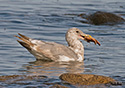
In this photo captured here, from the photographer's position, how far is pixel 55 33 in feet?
43.8

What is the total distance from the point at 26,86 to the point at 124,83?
2079mm

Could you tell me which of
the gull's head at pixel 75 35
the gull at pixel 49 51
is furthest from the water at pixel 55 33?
the gull's head at pixel 75 35

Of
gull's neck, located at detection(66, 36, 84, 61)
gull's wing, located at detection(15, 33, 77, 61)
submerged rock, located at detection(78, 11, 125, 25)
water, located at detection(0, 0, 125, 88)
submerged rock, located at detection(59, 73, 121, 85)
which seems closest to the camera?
submerged rock, located at detection(59, 73, 121, 85)

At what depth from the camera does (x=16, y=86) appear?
22.0 ft

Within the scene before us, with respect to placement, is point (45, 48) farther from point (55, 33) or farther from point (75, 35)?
point (55, 33)

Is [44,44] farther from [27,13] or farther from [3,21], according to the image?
[27,13]

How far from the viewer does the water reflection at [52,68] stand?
8.30 metres

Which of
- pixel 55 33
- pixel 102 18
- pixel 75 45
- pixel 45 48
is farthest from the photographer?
pixel 102 18

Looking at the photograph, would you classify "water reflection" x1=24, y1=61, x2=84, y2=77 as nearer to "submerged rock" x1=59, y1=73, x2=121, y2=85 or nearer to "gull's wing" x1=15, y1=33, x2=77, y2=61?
"gull's wing" x1=15, y1=33, x2=77, y2=61

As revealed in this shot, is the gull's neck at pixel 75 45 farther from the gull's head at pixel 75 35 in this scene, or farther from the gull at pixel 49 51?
the gull at pixel 49 51

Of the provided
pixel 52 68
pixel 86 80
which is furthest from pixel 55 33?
pixel 86 80

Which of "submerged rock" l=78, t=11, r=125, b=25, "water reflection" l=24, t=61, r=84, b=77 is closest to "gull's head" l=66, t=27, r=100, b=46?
"water reflection" l=24, t=61, r=84, b=77

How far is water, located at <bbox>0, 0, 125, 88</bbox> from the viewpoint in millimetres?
8789

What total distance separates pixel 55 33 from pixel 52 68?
4.55m
